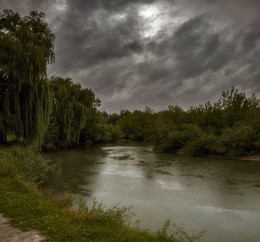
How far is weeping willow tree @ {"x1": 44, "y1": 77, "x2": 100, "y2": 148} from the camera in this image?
27391 mm

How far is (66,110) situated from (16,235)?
2441 cm

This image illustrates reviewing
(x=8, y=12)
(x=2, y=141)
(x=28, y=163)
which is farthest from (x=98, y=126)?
(x=28, y=163)

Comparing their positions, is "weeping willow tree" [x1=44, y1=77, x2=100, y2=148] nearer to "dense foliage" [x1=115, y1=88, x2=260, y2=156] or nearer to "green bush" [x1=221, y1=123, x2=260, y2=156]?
"dense foliage" [x1=115, y1=88, x2=260, y2=156]

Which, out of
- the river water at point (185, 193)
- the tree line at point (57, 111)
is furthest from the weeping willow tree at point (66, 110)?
the river water at point (185, 193)

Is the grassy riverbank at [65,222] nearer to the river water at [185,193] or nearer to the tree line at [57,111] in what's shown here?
the river water at [185,193]

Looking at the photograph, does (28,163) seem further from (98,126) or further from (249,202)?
(98,126)

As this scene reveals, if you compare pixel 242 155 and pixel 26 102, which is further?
pixel 242 155

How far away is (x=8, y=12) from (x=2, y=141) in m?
8.24

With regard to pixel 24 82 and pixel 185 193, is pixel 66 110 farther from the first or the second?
pixel 185 193

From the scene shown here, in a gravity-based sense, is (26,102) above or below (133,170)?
above

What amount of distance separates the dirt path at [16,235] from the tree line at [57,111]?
10.4 meters

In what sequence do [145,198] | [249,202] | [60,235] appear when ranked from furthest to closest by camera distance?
[145,198] → [249,202] → [60,235]

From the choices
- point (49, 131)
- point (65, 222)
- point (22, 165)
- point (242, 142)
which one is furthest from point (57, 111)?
point (65, 222)

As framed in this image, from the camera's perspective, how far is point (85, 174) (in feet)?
47.1
